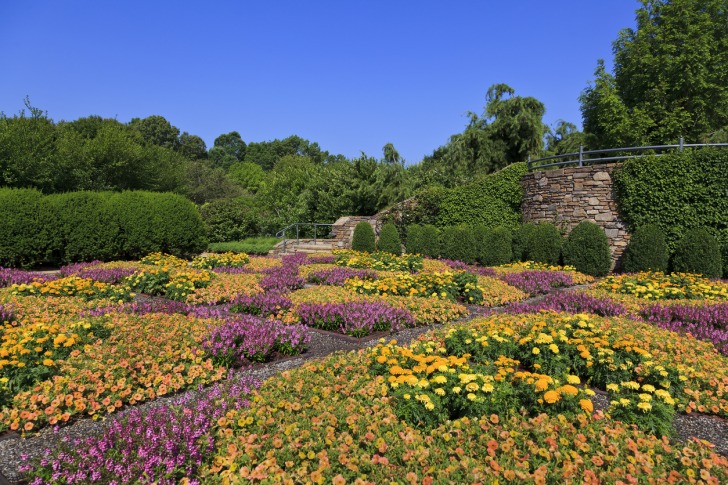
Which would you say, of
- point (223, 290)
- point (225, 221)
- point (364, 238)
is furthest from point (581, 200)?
point (225, 221)

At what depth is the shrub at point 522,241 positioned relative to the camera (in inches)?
511

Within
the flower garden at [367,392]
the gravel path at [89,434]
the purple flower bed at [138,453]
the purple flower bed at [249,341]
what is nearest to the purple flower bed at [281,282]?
the flower garden at [367,392]

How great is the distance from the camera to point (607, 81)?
24281mm

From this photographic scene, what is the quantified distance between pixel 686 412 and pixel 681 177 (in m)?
10.1

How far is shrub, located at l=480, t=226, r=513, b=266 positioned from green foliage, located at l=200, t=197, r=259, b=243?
1453 centimetres

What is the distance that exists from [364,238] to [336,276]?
21.7 ft

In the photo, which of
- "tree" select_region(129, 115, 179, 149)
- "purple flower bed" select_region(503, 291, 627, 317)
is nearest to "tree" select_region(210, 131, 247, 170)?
"tree" select_region(129, 115, 179, 149)

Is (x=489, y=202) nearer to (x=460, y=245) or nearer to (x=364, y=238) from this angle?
(x=460, y=245)

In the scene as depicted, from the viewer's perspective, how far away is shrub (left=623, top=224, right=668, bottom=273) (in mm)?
10859

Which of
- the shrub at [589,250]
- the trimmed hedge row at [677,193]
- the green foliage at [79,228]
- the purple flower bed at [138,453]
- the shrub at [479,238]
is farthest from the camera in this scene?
the shrub at [479,238]

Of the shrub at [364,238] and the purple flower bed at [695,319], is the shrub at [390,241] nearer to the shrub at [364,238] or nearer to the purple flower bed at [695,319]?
the shrub at [364,238]

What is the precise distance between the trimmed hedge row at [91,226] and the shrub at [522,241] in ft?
37.0

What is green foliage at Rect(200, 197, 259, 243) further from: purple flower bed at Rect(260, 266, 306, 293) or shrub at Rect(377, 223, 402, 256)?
purple flower bed at Rect(260, 266, 306, 293)

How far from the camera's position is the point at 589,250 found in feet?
37.9
